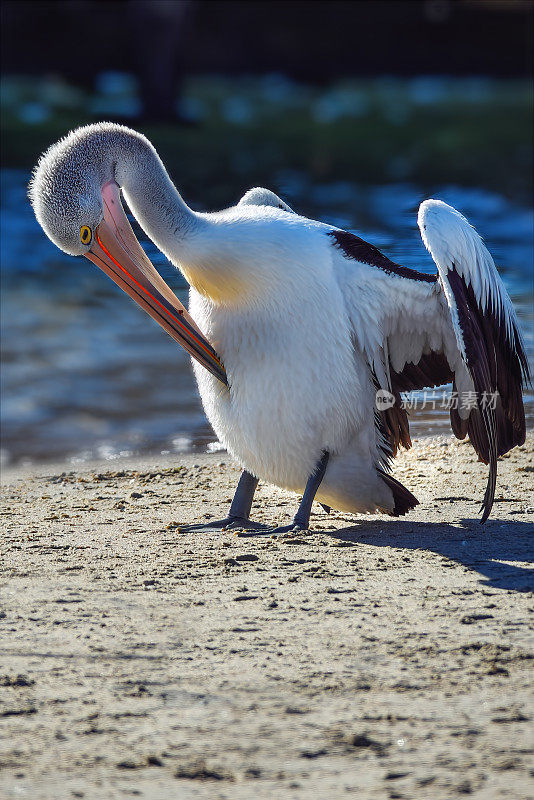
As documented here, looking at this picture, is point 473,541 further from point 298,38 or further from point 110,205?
point 298,38

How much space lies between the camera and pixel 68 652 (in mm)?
3139

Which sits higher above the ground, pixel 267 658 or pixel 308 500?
pixel 308 500

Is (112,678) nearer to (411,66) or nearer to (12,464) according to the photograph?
(12,464)

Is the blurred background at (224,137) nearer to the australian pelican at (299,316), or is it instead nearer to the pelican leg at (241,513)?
the australian pelican at (299,316)

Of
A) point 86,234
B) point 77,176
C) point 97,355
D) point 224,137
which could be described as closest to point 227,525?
point 86,234

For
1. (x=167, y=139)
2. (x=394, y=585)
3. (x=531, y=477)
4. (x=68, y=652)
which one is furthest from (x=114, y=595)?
(x=167, y=139)

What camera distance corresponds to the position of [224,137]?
22.8m

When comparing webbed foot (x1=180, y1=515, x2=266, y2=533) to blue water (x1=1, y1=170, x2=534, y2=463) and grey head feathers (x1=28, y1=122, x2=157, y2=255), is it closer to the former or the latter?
grey head feathers (x1=28, y1=122, x2=157, y2=255)

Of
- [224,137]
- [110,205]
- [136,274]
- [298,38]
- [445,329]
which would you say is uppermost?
[298,38]

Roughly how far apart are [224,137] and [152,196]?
744 inches

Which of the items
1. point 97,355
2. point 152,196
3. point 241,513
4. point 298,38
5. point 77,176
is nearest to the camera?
point 77,176

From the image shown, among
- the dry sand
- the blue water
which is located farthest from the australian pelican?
the blue water

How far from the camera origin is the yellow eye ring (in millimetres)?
4359

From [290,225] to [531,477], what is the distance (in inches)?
69.9
